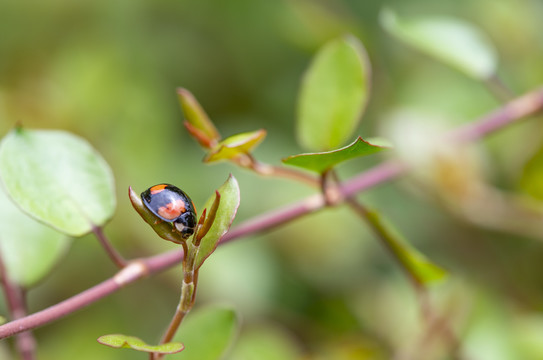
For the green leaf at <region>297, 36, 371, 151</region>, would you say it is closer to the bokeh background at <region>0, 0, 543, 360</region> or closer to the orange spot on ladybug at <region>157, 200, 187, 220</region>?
the orange spot on ladybug at <region>157, 200, 187, 220</region>

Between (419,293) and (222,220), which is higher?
(222,220)

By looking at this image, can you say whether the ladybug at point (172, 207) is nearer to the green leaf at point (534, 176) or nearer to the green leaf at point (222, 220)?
the green leaf at point (222, 220)

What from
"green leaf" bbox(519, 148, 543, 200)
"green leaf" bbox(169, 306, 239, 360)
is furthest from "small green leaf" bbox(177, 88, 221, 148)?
"green leaf" bbox(519, 148, 543, 200)

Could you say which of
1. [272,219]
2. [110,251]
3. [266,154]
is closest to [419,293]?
[272,219]

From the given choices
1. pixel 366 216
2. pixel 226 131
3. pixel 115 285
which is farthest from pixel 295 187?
pixel 115 285

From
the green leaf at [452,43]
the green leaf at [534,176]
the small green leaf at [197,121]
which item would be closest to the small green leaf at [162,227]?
the small green leaf at [197,121]

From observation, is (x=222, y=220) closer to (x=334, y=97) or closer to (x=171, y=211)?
(x=171, y=211)
